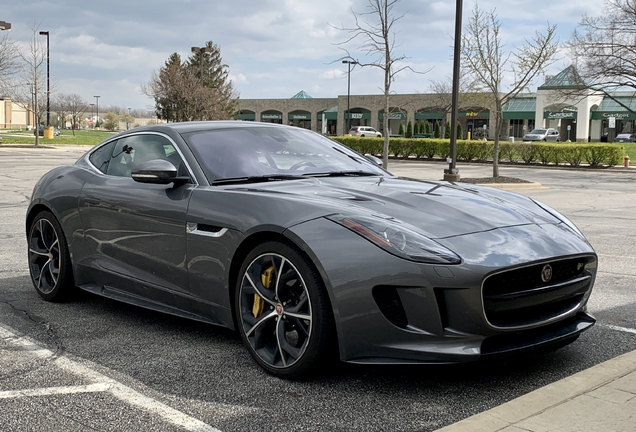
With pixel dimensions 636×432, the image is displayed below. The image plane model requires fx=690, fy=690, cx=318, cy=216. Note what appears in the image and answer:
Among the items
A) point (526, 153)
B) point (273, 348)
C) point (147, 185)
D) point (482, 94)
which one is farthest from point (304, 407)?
point (526, 153)

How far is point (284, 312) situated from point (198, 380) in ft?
2.02

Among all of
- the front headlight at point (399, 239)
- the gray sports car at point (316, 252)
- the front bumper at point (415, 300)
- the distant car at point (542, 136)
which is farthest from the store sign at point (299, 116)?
the front bumper at point (415, 300)

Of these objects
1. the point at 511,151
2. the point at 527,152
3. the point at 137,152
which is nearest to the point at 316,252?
the point at 137,152

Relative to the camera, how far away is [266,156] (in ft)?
15.6

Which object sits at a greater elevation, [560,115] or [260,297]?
[560,115]

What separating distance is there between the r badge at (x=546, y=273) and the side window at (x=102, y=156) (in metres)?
3.37

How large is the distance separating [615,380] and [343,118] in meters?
82.0

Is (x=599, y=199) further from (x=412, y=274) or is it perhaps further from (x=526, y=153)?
(x=526, y=153)

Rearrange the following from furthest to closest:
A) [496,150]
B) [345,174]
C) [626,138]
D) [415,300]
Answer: [626,138] < [496,150] < [345,174] < [415,300]

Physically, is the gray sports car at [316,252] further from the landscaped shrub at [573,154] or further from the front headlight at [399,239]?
the landscaped shrub at [573,154]

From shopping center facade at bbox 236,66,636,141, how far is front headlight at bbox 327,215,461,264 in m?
51.2

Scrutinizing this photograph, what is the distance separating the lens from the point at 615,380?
349cm

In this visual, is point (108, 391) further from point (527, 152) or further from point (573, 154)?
point (527, 152)

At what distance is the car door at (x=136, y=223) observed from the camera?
14.4 feet
